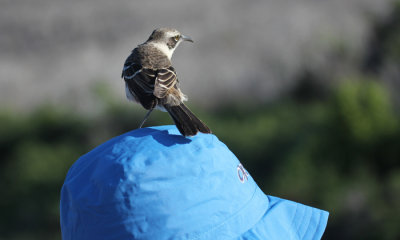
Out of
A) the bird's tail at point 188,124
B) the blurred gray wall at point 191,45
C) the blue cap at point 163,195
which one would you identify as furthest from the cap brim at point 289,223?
the blurred gray wall at point 191,45

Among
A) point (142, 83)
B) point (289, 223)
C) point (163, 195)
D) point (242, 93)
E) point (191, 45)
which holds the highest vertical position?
point (142, 83)

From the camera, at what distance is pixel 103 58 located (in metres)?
11.6

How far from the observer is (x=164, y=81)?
3.58 meters

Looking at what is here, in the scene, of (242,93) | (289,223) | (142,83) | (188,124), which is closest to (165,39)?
(142,83)

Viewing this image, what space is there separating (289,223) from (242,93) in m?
7.85

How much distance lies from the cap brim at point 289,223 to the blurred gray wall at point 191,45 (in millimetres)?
7476

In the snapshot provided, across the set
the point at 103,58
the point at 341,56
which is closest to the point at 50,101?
the point at 103,58

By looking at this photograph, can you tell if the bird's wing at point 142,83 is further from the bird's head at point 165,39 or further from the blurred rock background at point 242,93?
the blurred rock background at point 242,93

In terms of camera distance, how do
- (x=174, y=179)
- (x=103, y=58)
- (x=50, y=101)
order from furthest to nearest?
(x=103, y=58)
(x=50, y=101)
(x=174, y=179)

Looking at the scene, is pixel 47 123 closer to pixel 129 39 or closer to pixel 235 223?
pixel 129 39

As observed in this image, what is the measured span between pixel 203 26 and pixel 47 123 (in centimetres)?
439

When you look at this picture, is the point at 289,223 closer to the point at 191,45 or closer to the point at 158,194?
the point at 158,194

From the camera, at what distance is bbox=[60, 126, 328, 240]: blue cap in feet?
7.73

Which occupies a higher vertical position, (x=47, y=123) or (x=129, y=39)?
(x=129, y=39)
